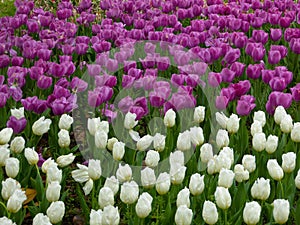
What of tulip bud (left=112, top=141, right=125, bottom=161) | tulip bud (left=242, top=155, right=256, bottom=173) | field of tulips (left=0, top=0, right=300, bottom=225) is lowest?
field of tulips (left=0, top=0, right=300, bottom=225)

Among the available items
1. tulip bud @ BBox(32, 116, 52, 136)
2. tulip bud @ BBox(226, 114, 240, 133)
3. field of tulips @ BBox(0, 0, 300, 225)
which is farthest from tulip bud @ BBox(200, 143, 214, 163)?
tulip bud @ BBox(32, 116, 52, 136)

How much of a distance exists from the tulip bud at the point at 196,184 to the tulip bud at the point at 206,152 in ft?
0.92

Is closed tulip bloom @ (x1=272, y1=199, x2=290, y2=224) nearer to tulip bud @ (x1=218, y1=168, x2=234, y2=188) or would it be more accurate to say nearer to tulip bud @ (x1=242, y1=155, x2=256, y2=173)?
tulip bud @ (x1=218, y1=168, x2=234, y2=188)

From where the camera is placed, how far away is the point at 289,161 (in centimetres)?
314

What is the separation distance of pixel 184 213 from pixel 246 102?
4.34 feet

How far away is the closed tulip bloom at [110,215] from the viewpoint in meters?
2.60

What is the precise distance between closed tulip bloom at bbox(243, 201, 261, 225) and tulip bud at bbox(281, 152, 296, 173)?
1.83ft

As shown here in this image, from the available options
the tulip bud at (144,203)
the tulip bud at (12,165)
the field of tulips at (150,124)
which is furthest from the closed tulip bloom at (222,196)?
the tulip bud at (12,165)

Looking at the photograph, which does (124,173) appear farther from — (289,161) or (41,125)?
(289,161)

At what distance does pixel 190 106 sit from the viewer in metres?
4.00

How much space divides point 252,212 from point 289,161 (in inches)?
23.1

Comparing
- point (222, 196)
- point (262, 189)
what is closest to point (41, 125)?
point (222, 196)

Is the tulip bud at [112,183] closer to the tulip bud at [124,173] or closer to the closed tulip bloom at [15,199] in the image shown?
the tulip bud at [124,173]

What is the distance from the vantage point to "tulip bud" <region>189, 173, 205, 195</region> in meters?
2.90
